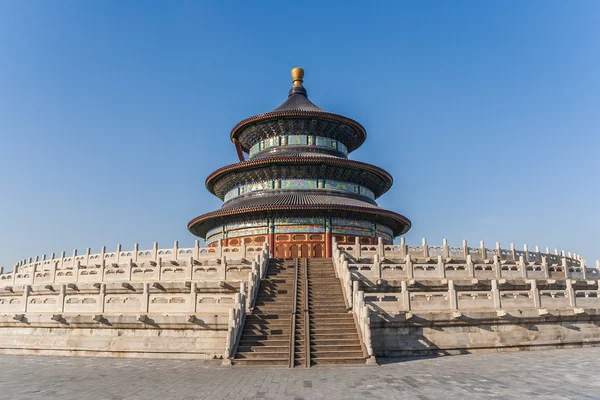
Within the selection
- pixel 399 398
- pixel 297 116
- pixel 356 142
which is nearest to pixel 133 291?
pixel 399 398

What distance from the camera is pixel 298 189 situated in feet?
132

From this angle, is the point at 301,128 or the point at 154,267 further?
the point at 301,128

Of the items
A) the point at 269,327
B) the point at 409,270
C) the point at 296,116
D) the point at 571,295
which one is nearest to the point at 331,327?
the point at 269,327

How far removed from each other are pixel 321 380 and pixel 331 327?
4696 mm

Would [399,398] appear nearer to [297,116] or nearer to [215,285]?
[215,285]

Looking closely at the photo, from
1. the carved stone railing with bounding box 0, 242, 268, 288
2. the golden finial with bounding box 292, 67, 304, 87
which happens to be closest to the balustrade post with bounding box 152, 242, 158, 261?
the carved stone railing with bounding box 0, 242, 268, 288

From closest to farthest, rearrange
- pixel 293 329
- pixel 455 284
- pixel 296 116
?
pixel 293 329 → pixel 455 284 → pixel 296 116

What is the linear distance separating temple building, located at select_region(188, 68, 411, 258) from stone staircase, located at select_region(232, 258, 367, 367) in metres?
13.4

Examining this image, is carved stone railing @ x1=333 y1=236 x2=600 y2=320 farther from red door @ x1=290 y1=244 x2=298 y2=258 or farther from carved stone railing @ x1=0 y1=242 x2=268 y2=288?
red door @ x1=290 y1=244 x2=298 y2=258

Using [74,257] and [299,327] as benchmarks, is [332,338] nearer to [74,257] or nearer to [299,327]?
[299,327]

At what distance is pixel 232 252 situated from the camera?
26188 mm

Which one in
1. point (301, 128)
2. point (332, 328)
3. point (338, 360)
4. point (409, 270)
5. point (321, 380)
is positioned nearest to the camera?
point (321, 380)

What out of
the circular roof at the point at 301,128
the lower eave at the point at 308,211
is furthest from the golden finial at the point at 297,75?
the lower eave at the point at 308,211

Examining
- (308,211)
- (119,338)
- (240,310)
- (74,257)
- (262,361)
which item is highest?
(308,211)
